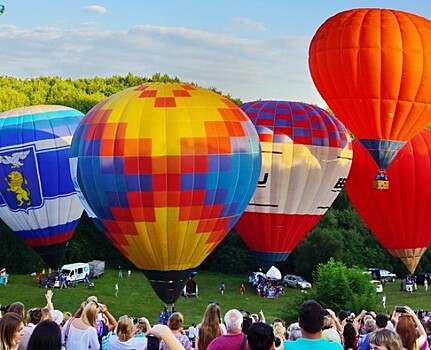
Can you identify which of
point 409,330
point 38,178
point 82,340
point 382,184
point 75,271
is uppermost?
point 409,330

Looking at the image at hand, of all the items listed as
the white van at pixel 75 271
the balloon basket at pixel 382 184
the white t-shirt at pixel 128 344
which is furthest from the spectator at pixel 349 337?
the white van at pixel 75 271

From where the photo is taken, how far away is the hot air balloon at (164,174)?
10.2 metres

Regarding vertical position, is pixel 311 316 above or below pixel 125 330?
above

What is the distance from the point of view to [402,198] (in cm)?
1488

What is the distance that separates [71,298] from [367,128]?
9781 millimetres

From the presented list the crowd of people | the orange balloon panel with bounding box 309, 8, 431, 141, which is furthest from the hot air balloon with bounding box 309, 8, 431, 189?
the crowd of people

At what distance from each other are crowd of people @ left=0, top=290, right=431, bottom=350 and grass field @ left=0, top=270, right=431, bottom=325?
38.0 feet

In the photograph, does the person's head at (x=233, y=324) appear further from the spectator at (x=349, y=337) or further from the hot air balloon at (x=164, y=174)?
the hot air balloon at (x=164, y=174)

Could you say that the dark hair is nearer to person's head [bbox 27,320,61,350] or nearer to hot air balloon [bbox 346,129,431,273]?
person's head [bbox 27,320,61,350]

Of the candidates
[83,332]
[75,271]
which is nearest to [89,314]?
[83,332]

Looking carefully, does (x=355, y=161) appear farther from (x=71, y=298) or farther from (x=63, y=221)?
(x=71, y=298)

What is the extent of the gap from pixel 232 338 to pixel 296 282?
61.4 ft

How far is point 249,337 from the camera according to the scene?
12.1 ft

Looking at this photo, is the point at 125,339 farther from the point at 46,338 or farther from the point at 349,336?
the point at 46,338
